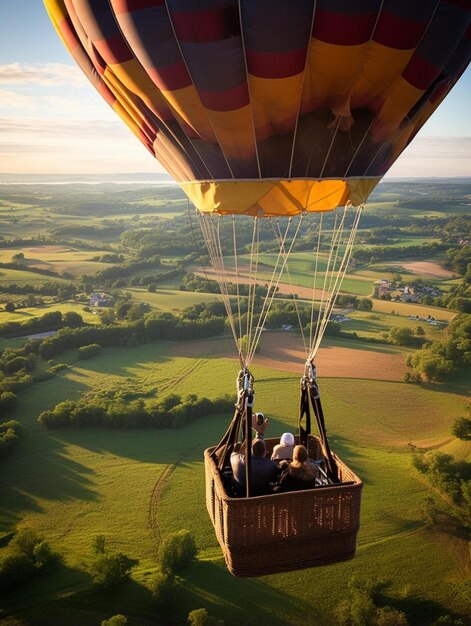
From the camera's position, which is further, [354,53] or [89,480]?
[89,480]

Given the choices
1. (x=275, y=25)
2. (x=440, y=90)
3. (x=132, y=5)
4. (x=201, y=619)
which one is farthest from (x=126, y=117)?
(x=201, y=619)

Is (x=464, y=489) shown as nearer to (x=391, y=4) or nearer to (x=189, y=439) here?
(x=189, y=439)

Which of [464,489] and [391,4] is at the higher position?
[391,4]

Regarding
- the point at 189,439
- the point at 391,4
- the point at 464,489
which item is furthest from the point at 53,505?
the point at 391,4

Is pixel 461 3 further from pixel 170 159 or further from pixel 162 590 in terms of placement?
pixel 162 590

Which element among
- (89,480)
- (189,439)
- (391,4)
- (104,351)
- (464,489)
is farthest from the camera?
(104,351)

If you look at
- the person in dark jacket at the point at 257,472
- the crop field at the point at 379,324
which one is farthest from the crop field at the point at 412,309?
the person in dark jacket at the point at 257,472

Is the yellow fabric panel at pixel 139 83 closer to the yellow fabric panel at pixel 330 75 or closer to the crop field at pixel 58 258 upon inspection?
the yellow fabric panel at pixel 330 75

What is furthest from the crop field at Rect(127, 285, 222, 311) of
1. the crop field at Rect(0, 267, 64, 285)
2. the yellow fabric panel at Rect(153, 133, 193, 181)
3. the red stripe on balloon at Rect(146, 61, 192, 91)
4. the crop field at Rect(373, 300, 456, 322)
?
the red stripe on balloon at Rect(146, 61, 192, 91)
